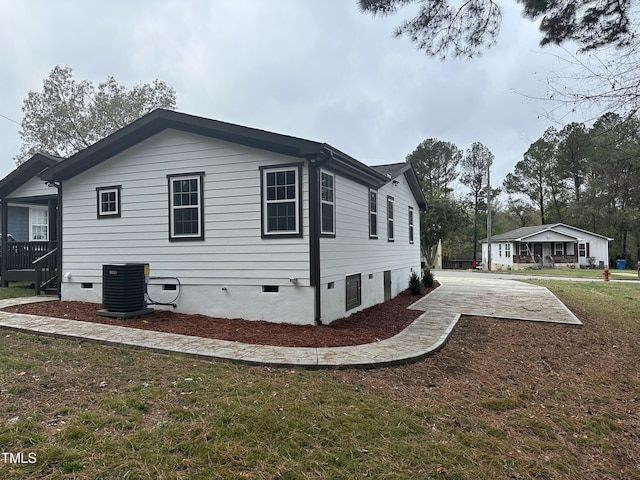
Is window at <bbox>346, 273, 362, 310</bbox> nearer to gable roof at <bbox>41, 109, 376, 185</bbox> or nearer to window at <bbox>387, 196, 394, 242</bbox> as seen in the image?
gable roof at <bbox>41, 109, 376, 185</bbox>

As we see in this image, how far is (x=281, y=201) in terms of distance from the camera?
24.5 feet

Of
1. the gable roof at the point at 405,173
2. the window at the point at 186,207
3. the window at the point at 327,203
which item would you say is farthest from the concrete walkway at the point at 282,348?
the gable roof at the point at 405,173

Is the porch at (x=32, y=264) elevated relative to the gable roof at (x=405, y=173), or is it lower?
lower

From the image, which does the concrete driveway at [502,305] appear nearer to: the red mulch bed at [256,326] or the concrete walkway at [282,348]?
the concrete walkway at [282,348]

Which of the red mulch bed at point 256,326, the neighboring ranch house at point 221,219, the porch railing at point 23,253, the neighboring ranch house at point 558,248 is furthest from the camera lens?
the neighboring ranch house at point 558,248

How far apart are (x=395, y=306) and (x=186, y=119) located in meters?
6.89

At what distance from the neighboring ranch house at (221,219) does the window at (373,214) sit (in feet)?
0.90

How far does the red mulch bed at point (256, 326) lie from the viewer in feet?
20.4

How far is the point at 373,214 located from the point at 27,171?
11010 mm

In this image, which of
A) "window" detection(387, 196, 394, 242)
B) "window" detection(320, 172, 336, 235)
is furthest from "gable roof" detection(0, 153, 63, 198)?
"window" detection(387, 196, 394, 242)

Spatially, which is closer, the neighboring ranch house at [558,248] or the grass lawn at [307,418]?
the grass lawn at [307,418]

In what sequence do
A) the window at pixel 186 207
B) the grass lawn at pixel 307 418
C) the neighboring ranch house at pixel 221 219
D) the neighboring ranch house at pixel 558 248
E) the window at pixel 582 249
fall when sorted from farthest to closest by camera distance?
the window at pixel 582 249 < the neighboring ranch house at pixel 558 248 < the window at pixel 186 207 < the neighboring ranch house at pixel 221 219 < the grass lawn at pixel 307 418

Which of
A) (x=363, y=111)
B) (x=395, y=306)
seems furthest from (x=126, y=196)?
(x=363, y=111)

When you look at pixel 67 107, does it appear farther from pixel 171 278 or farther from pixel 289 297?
pixel 289 297
